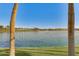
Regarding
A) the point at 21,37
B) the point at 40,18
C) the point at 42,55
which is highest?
the point at 40,18

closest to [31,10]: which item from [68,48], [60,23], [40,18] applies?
[40,18]

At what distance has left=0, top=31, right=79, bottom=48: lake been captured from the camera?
3420 mm

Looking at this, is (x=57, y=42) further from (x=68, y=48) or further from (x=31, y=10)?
(x=31, y=10)

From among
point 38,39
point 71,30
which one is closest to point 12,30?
point 38,39

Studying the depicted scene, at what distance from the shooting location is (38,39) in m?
3.43

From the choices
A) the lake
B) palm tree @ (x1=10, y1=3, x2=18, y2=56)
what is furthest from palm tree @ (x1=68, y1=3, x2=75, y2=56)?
palm tree @ (x1=10, y1=3, x2=18, y2=56)

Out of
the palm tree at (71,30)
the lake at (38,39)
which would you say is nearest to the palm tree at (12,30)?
the lake at (38,39)

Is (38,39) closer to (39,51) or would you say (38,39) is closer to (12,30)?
(39,51)

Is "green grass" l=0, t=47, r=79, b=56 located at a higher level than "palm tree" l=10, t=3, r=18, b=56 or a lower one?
lower

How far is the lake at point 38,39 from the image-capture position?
3.42 metres

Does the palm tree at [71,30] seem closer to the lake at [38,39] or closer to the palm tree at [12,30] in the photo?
the lake at [38,39]

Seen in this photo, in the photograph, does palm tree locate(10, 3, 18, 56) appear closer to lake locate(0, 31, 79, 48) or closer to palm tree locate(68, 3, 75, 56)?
lake locate(0, 31, 79, 48)

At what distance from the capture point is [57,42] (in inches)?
135

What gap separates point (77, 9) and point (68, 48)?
482 millimetres
